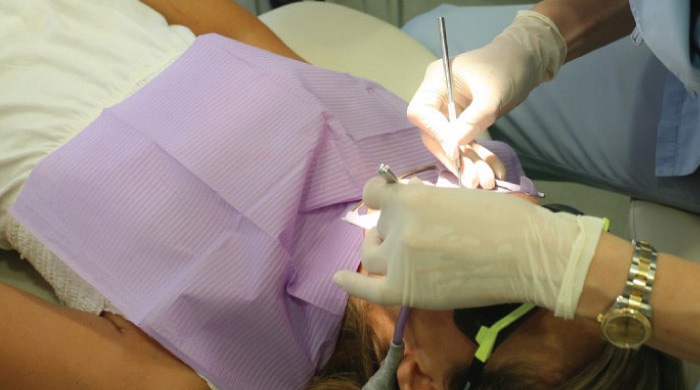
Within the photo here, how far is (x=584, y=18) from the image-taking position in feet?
4.31

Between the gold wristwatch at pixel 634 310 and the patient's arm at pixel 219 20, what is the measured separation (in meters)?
0.91

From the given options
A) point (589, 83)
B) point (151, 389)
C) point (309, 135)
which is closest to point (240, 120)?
point (309, 135)

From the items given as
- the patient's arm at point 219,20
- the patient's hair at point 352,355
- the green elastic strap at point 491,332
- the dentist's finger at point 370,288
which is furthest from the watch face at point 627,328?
the patient's arm at point 219,20

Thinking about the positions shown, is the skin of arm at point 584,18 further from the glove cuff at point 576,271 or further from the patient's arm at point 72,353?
the patient's arm at point 72,353

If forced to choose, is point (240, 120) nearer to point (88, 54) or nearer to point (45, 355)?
point (88, 54)

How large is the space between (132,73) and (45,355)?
1.86 feet

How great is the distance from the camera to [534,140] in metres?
1.62

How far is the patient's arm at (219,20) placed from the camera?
1.41 metres

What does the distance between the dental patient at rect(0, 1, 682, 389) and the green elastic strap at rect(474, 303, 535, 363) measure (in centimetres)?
2

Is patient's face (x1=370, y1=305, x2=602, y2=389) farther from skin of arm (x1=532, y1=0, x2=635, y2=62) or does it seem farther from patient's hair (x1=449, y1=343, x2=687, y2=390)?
skin of arm (x1=532, y1=0, x2=635, y2=62)

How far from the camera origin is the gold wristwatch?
779mm

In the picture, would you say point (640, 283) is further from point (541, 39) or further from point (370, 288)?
point (541, 39)

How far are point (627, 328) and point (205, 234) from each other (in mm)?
660

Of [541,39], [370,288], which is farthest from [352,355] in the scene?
[541,39]
